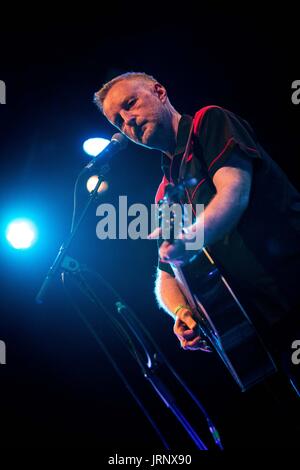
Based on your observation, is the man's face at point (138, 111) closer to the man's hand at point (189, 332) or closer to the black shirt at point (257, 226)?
the black shirt at point (257, 226)

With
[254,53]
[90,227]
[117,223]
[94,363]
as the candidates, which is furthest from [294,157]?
[94,363]

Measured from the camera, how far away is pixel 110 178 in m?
4.25

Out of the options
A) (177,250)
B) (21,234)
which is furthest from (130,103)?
(21,234)

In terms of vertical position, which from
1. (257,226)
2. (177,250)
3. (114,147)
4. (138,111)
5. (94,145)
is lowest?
(177,250)

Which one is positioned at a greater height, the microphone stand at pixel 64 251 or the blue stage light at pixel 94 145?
the blue stage light at pixel 94 145

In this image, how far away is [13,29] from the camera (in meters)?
3.85

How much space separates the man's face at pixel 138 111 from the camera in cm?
235

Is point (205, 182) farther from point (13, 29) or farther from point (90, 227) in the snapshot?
point (13, 29)

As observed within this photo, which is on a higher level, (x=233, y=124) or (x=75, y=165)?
(x=75, y=165)

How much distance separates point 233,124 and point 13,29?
301 centimetres

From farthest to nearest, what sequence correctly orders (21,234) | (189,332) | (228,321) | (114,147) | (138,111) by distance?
(21,234) < (114,147) < (138,111) < (189,332) < (228,321)

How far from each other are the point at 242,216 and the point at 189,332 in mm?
770

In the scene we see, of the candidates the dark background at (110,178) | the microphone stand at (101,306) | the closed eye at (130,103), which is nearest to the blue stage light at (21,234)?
the dark background at (110,178)

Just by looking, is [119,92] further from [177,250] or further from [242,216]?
[177,250]
